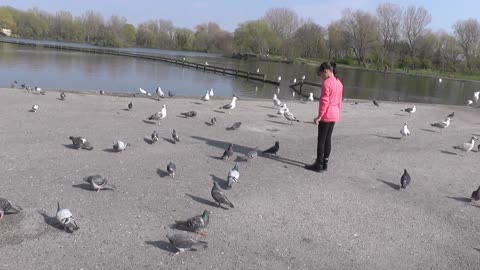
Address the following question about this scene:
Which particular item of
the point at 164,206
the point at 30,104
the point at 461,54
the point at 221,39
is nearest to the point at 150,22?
the point at 221,39

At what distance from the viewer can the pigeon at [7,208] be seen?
5914mm

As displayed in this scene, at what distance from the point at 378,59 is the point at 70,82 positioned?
80914 millimetres

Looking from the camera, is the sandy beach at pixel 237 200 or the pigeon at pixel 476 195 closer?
the sandy beach at pixel 237 200

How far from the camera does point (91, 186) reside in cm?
732

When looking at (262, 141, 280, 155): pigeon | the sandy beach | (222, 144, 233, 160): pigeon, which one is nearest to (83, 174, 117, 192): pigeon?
the sandy beach

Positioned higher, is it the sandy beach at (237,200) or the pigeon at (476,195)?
the pigeon at (476,195)

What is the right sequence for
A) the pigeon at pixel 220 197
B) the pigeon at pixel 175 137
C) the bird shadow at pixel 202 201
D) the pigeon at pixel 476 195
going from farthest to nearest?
1. the pigeon at pixel 175 137
2. the pigeon at pixel 476 195
3. the bird shadow at pixel 202 201
4. the pigeon at pixel 220 197

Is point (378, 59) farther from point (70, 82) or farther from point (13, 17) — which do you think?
point (13, 17)

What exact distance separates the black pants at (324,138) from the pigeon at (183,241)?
13.4ft

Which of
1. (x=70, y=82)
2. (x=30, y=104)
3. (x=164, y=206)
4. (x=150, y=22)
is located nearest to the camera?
(x=164, y=206)

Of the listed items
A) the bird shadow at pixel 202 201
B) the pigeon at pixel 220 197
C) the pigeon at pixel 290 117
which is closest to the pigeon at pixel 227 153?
the bird shadow at pixel 202 201

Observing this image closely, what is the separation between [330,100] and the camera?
8.45 metres

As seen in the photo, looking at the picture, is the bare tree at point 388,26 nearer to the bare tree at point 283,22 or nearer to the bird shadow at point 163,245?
the bare tree at point 283,22

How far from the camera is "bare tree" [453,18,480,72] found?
94750 mm
